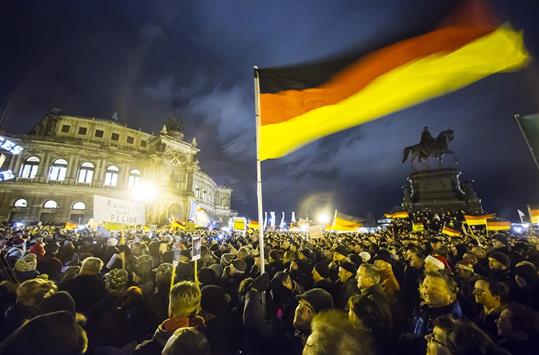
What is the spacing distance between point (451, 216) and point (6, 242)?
28.7 m

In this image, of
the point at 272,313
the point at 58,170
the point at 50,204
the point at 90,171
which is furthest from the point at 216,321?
the point at 58,170

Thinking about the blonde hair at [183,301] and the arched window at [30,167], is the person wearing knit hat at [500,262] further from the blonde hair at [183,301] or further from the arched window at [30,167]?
the arched window at [30,167]

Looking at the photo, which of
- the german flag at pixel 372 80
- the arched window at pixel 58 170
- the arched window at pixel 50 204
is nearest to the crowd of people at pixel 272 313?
the german flag at pixel 372 80

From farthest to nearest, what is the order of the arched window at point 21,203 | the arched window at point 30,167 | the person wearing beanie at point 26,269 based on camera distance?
the arched window at point 30,167, the arched window at point 21,203, the person wearing beanie at point 26,269

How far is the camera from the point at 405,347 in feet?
7.82

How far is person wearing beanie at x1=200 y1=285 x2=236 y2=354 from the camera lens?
2668 mm

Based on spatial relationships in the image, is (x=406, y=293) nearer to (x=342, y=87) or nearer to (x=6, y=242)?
(x=342, y=87)

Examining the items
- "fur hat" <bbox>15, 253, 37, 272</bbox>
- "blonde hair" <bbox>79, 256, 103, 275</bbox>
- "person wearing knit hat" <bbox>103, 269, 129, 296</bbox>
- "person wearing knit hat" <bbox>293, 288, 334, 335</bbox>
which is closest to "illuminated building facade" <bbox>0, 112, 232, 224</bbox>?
"fur hat" <bbox>15, 253, 37, 272</bbox>

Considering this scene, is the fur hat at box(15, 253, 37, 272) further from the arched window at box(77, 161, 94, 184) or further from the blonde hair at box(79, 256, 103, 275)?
the arched window at box(77, 161, 94, 184)

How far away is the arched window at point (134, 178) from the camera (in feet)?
132

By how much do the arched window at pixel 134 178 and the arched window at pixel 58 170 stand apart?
8550mm

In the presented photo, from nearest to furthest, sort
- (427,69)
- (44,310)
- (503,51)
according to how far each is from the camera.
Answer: (44,310), (503,51), (427,69)

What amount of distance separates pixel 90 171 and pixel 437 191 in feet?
155

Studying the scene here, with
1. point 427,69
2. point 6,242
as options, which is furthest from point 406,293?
point 6,242
